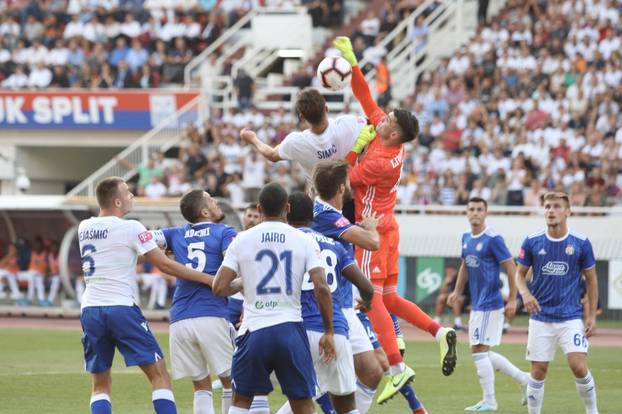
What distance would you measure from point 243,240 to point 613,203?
1953cm

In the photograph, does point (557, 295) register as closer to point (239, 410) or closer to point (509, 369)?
point (509, 369)

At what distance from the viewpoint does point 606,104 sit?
2959 cm

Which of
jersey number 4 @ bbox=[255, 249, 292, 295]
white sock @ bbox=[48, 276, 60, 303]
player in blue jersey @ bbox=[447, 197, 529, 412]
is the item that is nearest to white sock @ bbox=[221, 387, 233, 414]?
jersey number 4 @ bbox=[255, 249, 292, 295]

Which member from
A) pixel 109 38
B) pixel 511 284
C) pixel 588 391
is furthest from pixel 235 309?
pixel 109 38

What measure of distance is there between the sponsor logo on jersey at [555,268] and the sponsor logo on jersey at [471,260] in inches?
123

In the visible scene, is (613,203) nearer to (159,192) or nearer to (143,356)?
(159,192)

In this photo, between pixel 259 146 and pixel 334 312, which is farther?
pixel 259 146

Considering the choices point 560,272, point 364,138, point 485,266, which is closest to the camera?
point 364,138

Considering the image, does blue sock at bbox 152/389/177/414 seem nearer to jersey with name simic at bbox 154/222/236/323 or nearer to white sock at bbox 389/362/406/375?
jersey with name simic at bbox 154/222/236/323

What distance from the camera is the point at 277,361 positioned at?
9.77m

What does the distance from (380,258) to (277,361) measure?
8.96 ft

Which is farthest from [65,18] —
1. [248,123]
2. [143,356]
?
[143,356]

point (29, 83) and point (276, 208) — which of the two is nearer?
point (276, 208)

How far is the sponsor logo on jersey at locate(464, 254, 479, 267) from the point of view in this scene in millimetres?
16531
